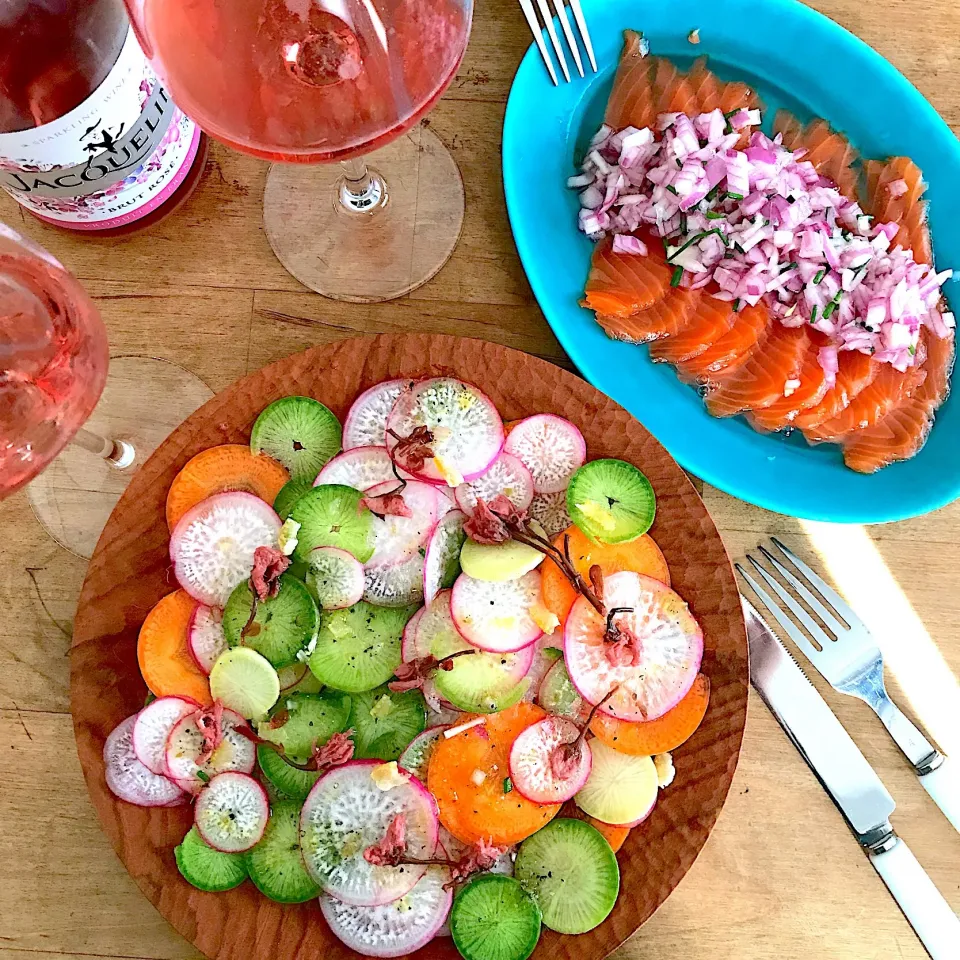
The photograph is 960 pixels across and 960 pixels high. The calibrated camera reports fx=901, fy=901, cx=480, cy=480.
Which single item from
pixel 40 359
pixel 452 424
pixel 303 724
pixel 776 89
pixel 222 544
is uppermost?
pixel 776 89

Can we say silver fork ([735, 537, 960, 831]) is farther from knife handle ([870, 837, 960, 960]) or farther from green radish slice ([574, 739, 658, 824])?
green radish slice ([574, 739, 658, 824])

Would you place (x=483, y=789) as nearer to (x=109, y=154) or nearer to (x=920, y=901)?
(x=920, y=901)

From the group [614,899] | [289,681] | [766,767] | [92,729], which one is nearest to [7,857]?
[92,729]

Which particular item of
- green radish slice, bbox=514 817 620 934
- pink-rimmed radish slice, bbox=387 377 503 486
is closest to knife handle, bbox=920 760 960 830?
green radish slice, bbox=514 817 620 934

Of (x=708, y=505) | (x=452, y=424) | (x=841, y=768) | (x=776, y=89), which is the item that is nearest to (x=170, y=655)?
(x=452, y=424)

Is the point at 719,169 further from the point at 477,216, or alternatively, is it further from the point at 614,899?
the point at 614,899

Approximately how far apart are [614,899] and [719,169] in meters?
0.78

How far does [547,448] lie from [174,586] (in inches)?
16.6

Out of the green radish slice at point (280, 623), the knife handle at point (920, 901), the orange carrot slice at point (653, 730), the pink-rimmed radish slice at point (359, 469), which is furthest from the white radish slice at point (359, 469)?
the knife handle at point (920, 901)

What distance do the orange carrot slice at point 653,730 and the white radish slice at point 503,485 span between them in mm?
236

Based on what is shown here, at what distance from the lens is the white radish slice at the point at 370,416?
958mm

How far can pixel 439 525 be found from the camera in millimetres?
917

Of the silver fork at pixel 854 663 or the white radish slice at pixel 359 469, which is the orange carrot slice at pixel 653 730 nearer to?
the silver fork at pixel 854 663

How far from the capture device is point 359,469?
0.93 metres
